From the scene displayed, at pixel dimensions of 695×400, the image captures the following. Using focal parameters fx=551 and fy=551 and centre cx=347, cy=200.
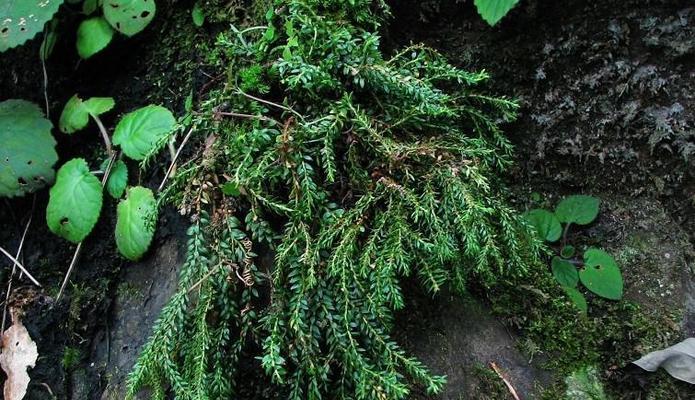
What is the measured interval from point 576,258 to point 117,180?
5.05 feet

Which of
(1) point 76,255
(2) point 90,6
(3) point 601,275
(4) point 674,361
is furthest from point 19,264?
(4) point 674,361

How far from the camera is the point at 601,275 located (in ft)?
5.90

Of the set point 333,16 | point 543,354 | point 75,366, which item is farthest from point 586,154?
point 75,366

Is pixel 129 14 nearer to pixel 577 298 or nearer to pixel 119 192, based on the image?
pixel 119 192

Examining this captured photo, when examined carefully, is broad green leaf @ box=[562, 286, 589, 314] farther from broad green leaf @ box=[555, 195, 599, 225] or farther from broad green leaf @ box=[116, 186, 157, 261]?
broad green leaf @ box=[116, 186, 157, 261]

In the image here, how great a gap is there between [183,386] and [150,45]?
1214 mm

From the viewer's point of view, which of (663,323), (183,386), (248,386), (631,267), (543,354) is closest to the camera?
(183,386)

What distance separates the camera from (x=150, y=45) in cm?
192

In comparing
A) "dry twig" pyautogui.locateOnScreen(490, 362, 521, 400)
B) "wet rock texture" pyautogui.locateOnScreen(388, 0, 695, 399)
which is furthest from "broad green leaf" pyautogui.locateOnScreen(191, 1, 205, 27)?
"dry twig" pyautogui.locateOnScreen(490, 362, 521, 400)

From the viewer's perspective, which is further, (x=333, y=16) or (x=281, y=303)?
(x=333, y=16)

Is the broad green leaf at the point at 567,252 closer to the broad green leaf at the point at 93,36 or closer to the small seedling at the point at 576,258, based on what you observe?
the small seedling at the point at 576,258

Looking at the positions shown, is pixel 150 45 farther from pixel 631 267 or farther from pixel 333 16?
pixel 631 267

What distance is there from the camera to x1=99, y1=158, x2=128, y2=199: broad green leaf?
1706 millimetres

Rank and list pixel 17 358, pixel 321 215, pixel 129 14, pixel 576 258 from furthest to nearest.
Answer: pixel 576 258
pixel 129 14
pixel 17 358
pixel 321 215
